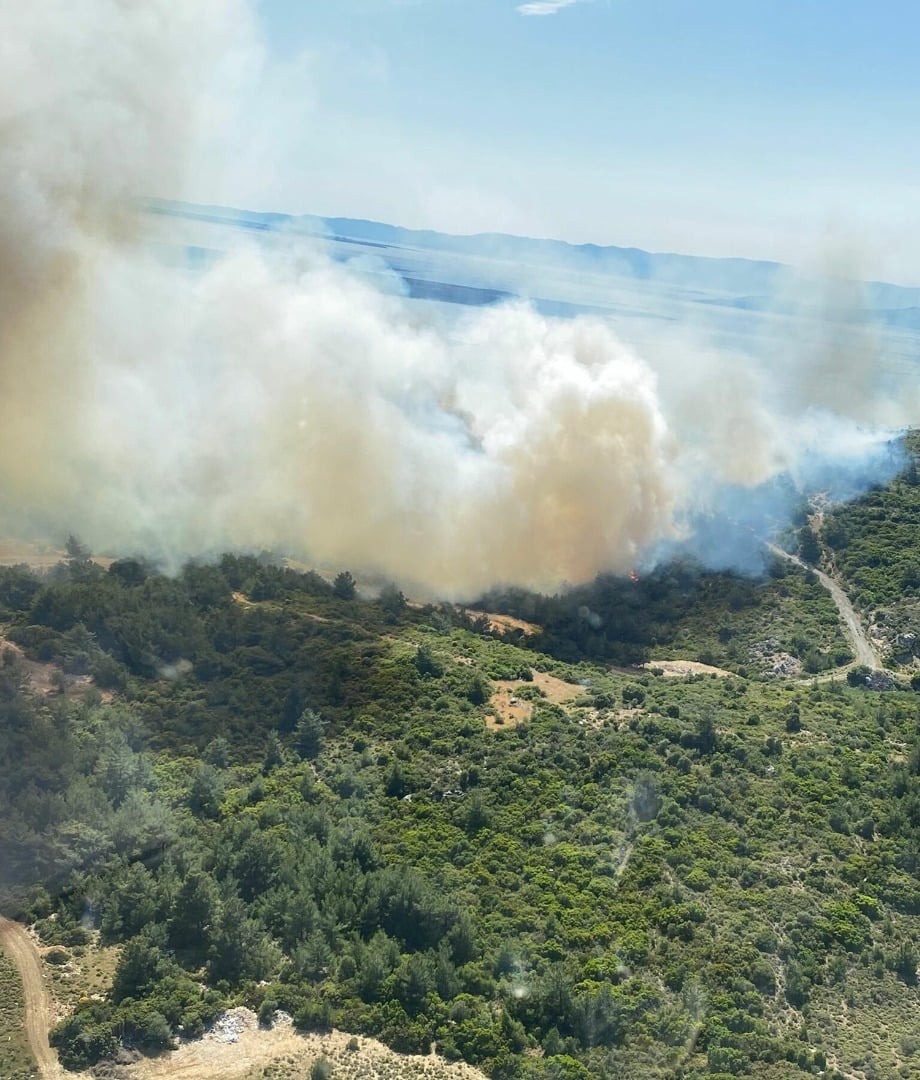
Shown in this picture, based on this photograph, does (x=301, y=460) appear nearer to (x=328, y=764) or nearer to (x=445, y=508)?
(x=445, y=508)

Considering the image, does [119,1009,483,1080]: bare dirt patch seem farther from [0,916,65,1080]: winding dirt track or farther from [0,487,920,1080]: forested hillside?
[0,916,65,1080]: winding dirt track

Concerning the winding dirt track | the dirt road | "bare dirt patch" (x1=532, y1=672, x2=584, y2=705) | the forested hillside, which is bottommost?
the winding dirt track

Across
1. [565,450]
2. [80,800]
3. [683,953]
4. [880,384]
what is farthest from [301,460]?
[880,384]

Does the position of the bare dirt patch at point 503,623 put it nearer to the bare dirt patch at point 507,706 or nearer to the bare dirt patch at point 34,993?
the bare dirt patch at point 507,706

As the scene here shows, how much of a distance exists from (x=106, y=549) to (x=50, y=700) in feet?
80.5

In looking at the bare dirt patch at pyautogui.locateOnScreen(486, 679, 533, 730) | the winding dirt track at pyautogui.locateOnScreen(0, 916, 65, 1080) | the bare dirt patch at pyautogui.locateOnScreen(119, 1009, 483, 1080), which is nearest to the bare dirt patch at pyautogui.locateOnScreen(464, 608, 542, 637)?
the bare dirt patch at pyautogui.locateOnScreen(486, 679, 533, 730)

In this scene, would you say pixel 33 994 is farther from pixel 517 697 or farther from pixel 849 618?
pixel 849 618

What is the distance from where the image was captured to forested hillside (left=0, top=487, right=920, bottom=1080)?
3300 cm

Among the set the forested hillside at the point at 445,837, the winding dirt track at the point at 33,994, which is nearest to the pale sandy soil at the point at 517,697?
the forested hillside at the point at 445,837

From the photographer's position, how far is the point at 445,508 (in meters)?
78.1

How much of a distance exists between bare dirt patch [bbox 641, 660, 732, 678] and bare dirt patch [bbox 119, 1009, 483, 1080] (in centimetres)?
3938

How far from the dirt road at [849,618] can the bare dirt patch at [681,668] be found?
10.8 meters

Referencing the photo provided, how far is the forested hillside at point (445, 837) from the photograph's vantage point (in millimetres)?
33000

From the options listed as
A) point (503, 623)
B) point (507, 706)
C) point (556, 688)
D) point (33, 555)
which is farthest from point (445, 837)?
point (33, 555)
